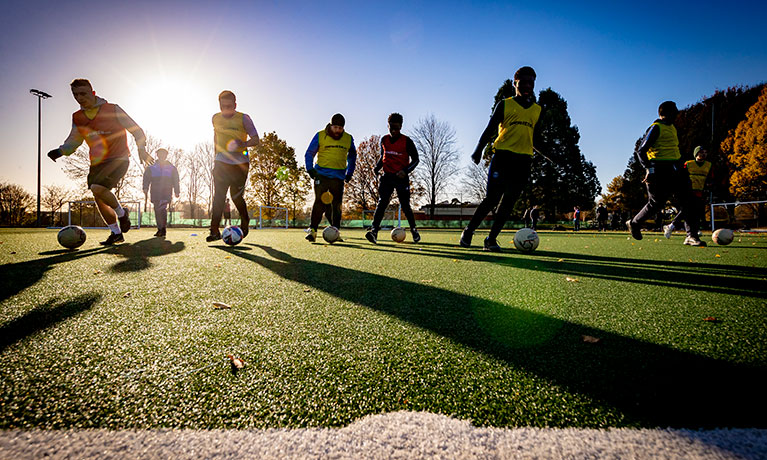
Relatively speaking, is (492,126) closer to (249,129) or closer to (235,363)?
(249,129)

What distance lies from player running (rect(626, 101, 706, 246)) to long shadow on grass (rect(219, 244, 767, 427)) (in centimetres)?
586

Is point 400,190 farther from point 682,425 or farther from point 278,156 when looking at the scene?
point 278,156

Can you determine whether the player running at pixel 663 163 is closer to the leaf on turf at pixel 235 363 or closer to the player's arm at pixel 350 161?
the player's arm at pixel 350 161

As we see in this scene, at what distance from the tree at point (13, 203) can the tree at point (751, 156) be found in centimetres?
6655

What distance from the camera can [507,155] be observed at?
509 centimetres

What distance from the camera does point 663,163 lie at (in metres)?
6.03

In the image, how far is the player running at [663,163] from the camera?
5.88 metres

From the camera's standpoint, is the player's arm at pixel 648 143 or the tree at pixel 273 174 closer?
the player's arm at pixel 648 143

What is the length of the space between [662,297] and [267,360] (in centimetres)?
258

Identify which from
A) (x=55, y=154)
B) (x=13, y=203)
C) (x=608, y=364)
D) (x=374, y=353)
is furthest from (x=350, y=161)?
(x=13, y=203)

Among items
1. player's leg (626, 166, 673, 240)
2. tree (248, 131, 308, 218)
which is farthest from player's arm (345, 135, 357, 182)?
tree (248, 131, 308, 218)

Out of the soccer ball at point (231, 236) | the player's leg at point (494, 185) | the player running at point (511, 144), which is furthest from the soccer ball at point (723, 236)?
the soccer ball at point (231, 236)

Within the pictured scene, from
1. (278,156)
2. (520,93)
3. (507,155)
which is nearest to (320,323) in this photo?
(507,155)

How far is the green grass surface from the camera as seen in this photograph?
0.95m
